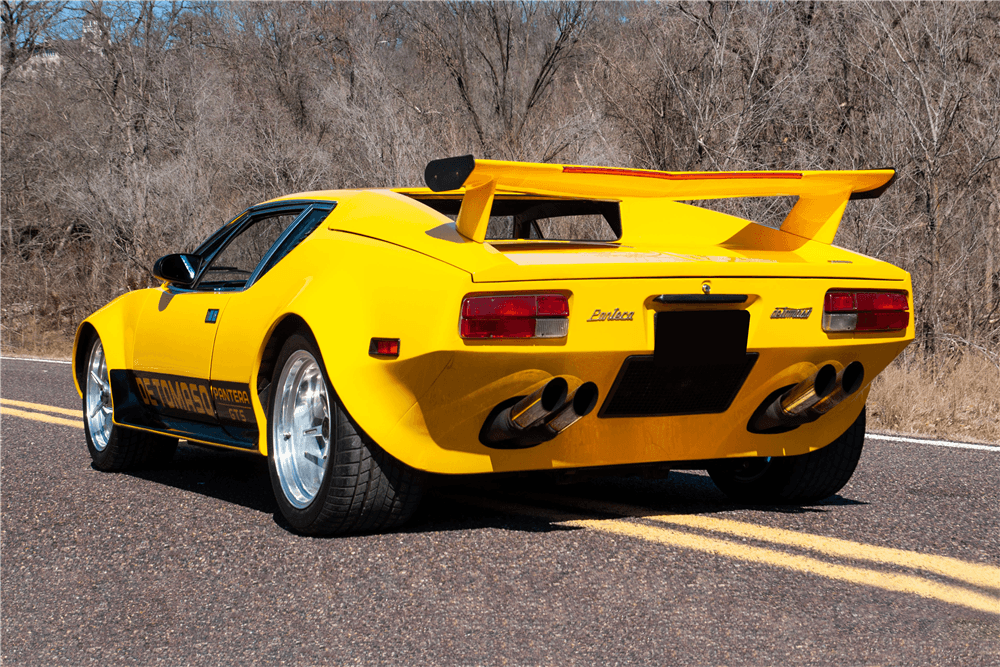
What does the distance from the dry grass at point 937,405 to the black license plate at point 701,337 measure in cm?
389

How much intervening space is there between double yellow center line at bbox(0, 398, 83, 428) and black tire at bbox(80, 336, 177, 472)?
1752 mm

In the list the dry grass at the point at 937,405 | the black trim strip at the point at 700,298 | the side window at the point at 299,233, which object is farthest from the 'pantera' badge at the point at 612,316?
the dry grass at the point at 937,405

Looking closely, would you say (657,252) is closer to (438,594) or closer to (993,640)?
(438,594)

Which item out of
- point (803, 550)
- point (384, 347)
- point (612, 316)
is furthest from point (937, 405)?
point (384, 347)

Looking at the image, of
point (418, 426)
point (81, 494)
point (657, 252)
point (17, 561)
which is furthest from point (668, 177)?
point (81, 494)

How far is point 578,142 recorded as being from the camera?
19078mm

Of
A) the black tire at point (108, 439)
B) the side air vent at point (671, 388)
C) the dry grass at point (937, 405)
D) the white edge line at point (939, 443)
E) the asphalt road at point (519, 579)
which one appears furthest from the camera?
the dry grass at point (937, 405)

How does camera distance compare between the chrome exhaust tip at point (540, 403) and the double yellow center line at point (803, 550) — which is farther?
the chrome exhaust tip at point (540, 403)

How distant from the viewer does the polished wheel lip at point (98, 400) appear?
19.5ft

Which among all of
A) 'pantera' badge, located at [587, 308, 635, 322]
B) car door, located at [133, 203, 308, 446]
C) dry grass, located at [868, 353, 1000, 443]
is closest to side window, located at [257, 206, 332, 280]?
car door, located at [133, 203, 308, 446]

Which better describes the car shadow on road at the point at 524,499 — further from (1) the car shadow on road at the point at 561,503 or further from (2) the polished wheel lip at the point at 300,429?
(2) the polished wheel lip at the point at 300,429

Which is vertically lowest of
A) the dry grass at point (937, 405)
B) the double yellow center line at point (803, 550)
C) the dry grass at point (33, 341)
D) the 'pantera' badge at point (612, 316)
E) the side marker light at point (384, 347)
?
the dry grass at point (33, 341)

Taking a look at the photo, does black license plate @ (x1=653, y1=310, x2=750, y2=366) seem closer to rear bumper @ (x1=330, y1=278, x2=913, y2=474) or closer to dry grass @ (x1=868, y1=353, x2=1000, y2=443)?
rear bumper @ (x1=330, y1=278, x2=913, y2=474)

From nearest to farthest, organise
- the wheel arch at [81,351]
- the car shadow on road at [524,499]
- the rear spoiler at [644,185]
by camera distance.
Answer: the rear spoiler at [644,185] < the car shadow on road at [524,499] < the wheel arch at [81,351]
